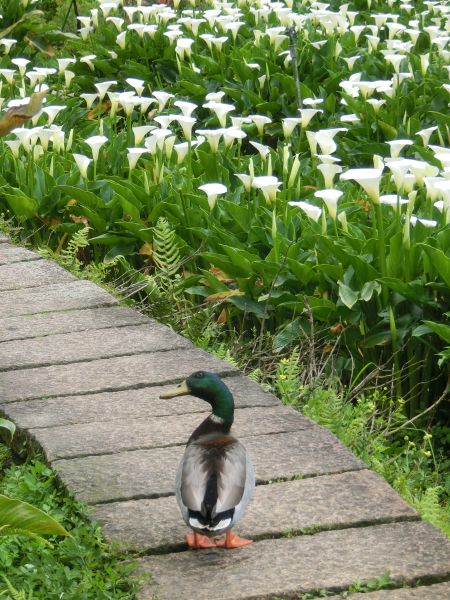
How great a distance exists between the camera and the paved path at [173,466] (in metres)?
2.67

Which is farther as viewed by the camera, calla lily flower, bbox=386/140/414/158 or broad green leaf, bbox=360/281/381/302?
calla lily flower, bbox=386/140/414/158

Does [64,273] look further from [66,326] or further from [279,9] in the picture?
[279,9]

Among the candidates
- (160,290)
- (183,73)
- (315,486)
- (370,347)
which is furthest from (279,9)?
(315,486)

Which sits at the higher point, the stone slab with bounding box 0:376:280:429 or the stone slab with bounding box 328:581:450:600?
the stone slab with bounding box 328:581:450:600

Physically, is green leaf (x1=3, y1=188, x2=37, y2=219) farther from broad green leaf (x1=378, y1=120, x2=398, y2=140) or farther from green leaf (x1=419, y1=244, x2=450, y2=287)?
broad green leaf (x1=378, y1=120, x2=398, y2=140)

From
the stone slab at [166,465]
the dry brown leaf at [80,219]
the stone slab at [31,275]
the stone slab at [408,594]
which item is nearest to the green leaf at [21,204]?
the dry brown leaf at [80,219]

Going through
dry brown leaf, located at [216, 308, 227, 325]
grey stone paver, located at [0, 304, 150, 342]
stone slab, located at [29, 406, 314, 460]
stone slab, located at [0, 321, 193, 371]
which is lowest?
dry brown leaf, located at [216, 308, 227, 325]

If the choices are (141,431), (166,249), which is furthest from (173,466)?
(166,249)

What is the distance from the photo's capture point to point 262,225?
4766 millimetres

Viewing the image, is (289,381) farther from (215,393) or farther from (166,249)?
(166,249)

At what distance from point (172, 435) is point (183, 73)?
4466 mm

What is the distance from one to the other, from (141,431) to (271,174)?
7.52 ft

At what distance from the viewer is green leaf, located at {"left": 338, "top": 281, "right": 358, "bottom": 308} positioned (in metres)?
4.11

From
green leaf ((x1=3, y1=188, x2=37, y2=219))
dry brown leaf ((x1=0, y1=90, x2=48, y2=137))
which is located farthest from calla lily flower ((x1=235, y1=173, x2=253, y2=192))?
dry brown leaf ((x1=0, y1=90, x2=48, y2=137))
